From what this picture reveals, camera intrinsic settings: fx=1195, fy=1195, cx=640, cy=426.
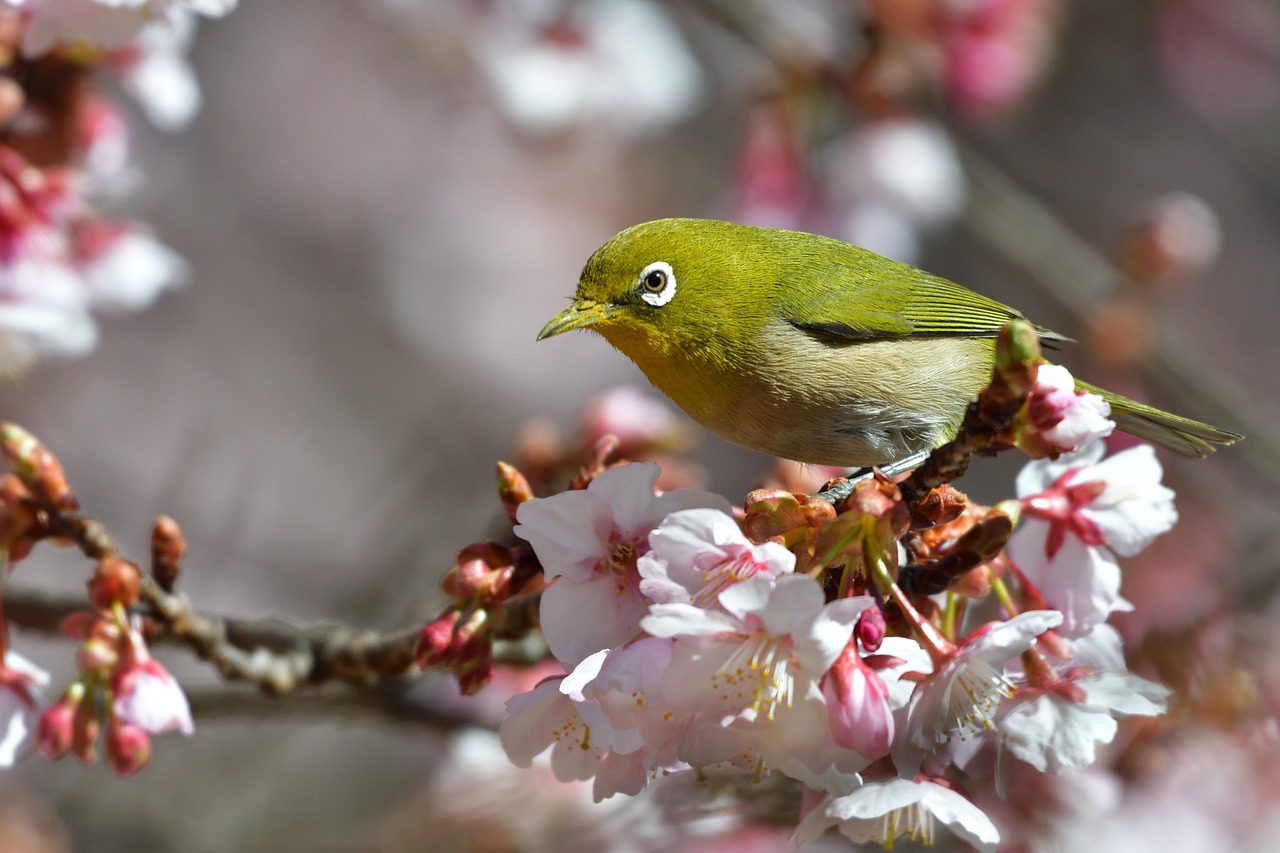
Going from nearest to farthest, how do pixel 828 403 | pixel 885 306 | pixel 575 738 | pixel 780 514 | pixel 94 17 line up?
pixel 780 514, pixel 575 738, pixel 94 17, pixel 828 403, pixel 885 306

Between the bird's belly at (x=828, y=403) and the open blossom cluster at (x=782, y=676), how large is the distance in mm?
593

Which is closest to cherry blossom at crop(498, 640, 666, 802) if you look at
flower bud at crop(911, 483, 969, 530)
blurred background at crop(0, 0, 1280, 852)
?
flower bud at crop(911, 483, 969, 530)

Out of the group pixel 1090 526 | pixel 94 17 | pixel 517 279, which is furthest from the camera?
pixel 517 279

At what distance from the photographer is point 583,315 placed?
8.01ft

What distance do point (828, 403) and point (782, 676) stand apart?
92 centimetres

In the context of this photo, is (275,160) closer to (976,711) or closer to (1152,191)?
(1152,191)

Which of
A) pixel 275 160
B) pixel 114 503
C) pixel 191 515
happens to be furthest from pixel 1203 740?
pixel 275 160

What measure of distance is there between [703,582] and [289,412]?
243 inches

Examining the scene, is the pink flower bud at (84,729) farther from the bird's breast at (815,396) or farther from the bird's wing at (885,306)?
the bird's wing at (885,306)

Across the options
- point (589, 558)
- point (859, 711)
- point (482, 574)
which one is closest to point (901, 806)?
point (859, 711)

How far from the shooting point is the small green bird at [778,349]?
2.42 metres

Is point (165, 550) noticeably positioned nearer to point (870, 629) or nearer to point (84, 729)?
point (84, 729)

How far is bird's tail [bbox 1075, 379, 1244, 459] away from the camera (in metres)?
2.23

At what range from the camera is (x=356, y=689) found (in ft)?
8.58
